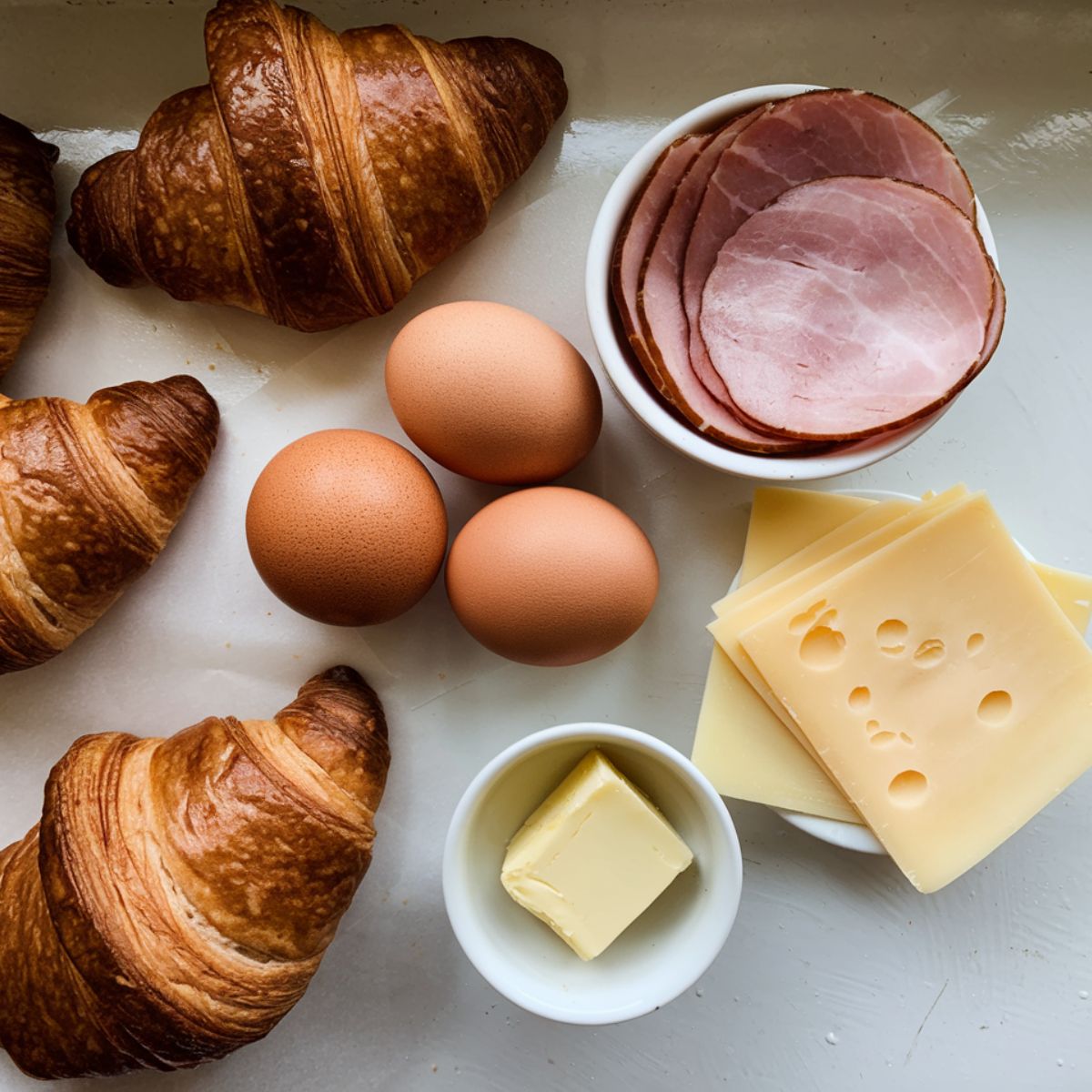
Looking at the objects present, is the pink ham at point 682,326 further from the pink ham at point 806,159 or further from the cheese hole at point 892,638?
the cheese hole at point 892,638

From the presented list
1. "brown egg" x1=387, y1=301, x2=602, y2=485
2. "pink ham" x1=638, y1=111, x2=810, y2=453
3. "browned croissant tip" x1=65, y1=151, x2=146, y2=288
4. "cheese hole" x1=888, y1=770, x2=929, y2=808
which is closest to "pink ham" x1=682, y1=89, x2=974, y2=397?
"pink ham" x1=638, y1=111, x2=810, y2=453

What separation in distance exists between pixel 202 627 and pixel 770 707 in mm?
615

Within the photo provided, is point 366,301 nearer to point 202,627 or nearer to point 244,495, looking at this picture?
point 244,495

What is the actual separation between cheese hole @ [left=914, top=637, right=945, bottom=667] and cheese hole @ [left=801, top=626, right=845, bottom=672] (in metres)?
0.08

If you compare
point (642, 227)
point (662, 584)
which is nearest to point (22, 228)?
point (642, 227)

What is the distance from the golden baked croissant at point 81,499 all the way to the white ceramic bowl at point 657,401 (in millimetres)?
430

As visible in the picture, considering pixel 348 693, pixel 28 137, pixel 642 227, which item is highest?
pixel 28 137

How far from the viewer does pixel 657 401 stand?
96cm

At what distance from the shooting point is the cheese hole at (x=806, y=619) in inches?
39.1

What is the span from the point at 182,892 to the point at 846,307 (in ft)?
2.74

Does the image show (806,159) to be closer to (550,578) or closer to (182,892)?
(550,578)

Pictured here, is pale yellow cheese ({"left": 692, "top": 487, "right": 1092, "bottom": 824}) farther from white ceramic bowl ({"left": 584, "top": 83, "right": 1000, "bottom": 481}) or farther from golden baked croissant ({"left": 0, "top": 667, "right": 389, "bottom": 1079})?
golden baked croissant ({"left": 0, "top": 667, "right": 389, "bottom": 1079})

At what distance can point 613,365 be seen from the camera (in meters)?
0.94

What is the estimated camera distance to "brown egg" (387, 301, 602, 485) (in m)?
0.89
